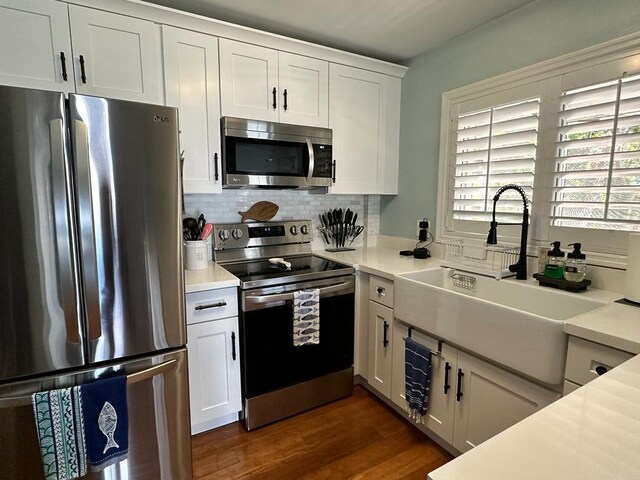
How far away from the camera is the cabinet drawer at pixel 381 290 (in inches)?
83.0

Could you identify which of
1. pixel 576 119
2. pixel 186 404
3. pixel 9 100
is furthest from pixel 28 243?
pixel 576 119

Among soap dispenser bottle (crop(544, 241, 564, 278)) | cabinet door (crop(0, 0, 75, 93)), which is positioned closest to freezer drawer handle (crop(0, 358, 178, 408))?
cabinet door (crop(0, 0, 75, 93))

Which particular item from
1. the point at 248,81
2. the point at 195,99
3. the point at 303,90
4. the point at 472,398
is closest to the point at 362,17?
the point at 303,90

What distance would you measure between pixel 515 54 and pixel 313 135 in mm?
1299

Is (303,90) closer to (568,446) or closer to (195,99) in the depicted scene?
(195,99)

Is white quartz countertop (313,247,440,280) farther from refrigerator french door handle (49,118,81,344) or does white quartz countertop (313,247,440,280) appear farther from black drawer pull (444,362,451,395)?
refrigerator french door handle (49,118,81,344)

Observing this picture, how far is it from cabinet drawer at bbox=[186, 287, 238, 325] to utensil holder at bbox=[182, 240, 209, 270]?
32 cm

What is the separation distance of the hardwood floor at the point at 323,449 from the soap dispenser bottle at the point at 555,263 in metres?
1.09

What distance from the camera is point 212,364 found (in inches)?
75.2

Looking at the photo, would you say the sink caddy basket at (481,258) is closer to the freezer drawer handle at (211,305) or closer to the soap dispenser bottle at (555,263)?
the soap dispenser bottle at (555,263)

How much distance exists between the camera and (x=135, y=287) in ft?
4.42

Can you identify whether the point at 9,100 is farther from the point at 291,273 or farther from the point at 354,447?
the point at 354,447

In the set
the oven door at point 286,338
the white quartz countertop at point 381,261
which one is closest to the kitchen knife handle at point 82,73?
the oven door at point 286,338

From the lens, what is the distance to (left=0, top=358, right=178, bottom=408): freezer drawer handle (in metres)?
1.18
